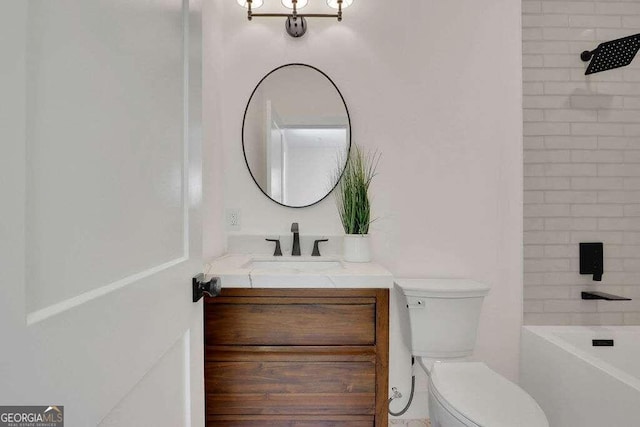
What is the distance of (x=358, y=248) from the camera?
170cm

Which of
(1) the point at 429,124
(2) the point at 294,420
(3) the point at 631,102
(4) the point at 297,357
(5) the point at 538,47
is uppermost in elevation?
(5) the point at 538,47

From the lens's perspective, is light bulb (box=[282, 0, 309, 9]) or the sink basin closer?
the sink basin

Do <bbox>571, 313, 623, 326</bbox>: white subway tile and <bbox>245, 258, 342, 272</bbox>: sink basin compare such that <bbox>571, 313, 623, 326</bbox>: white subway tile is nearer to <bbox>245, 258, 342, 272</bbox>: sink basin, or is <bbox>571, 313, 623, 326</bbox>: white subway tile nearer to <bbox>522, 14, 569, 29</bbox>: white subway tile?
<bbox>245, 258, 342, 272</bbox>: sink basin

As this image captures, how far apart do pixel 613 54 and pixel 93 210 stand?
237cm

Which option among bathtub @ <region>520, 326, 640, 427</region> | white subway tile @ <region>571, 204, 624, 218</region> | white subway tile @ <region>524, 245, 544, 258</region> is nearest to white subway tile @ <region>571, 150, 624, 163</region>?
white subway tile @ <region>571, 204, 624, 218</region>

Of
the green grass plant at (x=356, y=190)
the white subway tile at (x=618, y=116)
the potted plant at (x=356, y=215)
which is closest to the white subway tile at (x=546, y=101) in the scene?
the white subway tile at (x=618, y=116)

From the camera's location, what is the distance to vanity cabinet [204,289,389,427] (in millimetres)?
1295

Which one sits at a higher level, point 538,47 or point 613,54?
point 538,47

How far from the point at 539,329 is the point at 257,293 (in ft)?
5.20

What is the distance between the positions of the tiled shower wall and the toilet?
0.53 metres

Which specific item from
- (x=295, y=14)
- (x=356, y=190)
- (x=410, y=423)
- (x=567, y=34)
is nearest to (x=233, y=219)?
(x=356, y=190)

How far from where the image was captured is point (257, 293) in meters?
1.32

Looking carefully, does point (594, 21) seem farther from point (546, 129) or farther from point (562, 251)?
point (562, 251)

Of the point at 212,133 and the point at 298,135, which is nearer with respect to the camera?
the point at 212,133
